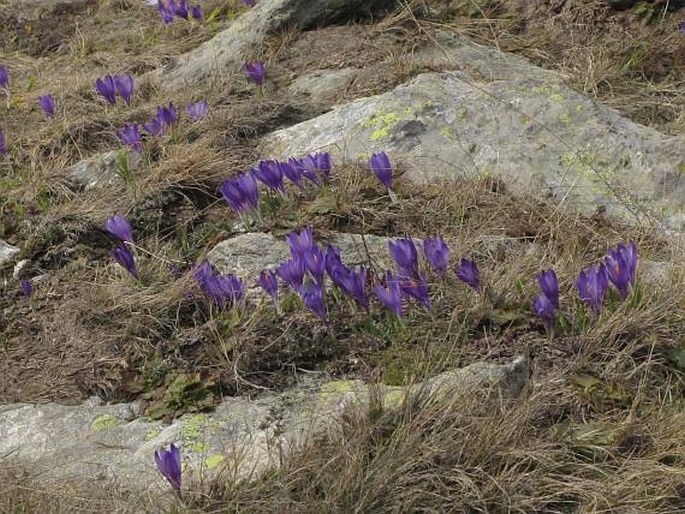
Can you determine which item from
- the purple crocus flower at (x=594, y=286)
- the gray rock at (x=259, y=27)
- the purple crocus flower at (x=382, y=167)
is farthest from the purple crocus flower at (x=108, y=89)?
the purple crocus flower at (x=594, y=286)

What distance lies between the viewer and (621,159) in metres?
3.65

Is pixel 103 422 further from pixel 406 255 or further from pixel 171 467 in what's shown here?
pixel 406 255

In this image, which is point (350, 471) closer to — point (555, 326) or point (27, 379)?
point (555, 326)

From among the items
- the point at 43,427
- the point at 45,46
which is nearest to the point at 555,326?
the point at 43,427

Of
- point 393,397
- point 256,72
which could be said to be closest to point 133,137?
point 256,72

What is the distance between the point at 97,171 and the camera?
4.08m

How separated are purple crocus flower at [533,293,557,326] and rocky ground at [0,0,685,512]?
51 mm

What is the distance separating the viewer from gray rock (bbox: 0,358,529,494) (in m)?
2.30

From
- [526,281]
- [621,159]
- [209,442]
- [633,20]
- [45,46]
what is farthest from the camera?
[45,46]

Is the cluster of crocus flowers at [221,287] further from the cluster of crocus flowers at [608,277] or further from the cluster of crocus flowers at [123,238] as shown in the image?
the cluster of crocus flowers at [608,277]

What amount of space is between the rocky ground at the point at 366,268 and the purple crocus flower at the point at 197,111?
0.11 feet

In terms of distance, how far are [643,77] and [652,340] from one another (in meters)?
2.39

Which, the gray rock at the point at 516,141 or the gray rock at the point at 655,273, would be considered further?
the gray rock at the point at 516,141

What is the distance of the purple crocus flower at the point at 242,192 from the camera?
3291mm
